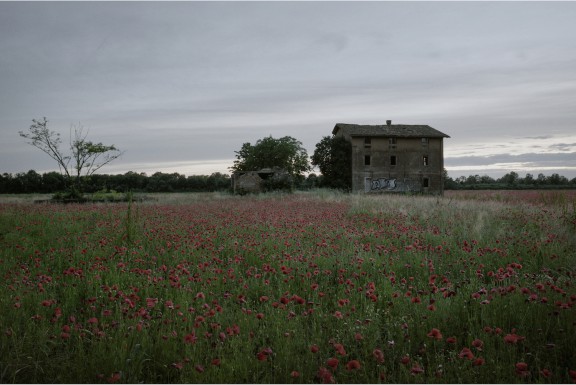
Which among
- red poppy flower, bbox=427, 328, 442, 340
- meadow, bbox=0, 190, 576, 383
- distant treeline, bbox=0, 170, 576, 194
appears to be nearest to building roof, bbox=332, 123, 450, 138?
distant treeline, bbox=0, 170, 576, 194

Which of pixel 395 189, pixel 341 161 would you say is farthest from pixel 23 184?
pixel 395 189

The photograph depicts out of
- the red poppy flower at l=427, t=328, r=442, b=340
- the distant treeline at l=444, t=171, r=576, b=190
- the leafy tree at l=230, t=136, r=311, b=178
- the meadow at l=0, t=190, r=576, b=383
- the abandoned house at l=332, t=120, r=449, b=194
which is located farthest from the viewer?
the leafy tree at l=230, t=136, r=311, b=178

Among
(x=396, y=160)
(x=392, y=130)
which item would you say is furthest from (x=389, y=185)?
(x=392, y=130)

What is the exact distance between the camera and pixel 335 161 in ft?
151

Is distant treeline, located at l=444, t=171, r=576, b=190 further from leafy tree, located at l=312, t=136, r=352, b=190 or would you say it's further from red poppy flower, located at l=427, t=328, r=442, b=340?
red poppy flower, located at l=427, t=328, r=442, b=340

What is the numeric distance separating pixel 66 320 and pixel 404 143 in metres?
45.7

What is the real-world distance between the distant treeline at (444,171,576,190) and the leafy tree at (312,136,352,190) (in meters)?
29.0

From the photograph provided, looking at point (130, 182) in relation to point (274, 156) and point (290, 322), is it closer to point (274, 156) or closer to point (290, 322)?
point (274, 156)

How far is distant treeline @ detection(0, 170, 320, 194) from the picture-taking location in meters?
59.5

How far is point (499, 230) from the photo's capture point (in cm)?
937

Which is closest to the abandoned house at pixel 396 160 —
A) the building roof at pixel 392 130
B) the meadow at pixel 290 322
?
the building roof at pixel 392 130

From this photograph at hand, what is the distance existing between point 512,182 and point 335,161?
38580 millimetres

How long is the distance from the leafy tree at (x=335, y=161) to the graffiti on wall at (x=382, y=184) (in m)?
2.67

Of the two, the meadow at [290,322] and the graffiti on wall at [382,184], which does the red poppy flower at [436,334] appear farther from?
the graffiti on wall at [382,184]
